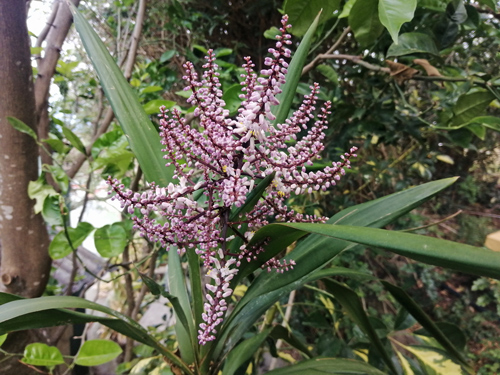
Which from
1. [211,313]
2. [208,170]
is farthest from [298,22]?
[211,313]

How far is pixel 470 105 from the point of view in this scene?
0.57 m

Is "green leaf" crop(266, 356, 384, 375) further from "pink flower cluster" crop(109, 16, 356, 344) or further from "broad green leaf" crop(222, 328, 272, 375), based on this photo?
"pink flower cluster" crop(109, 16, 356, 344)

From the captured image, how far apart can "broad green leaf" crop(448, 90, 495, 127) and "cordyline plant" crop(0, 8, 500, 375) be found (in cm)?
37

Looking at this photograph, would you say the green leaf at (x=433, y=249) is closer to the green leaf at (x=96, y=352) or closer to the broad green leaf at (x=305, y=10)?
the broad green leaf at (x=305, y=10)

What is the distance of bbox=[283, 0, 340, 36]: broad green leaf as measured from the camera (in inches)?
16.6

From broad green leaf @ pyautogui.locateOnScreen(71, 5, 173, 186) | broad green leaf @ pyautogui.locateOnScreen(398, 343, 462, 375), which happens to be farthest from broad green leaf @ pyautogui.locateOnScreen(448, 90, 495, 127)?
broad green leaf @ pyautogui.locateOnScreen(71, 5, 173, 186)

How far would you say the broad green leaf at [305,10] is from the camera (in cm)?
42

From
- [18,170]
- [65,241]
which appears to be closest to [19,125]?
[18,170]

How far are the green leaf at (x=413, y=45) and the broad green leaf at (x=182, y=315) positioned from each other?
1.60ft

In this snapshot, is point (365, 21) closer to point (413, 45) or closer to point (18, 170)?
point (413, 45)

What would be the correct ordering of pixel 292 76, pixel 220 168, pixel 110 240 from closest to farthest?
1. pixel 220 168
2. pixel 292 76
3. pixel 110 240

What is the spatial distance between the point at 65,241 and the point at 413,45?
72 centimetres

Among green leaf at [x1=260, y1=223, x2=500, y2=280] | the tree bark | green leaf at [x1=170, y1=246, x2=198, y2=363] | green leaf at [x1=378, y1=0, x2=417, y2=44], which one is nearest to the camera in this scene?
green leaf at [x1=260, y1=223, x2=500, y2=280]

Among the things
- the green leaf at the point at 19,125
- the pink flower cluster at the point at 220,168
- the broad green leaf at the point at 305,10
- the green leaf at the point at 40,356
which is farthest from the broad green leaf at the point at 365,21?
the green leaf at the point at 40,356
